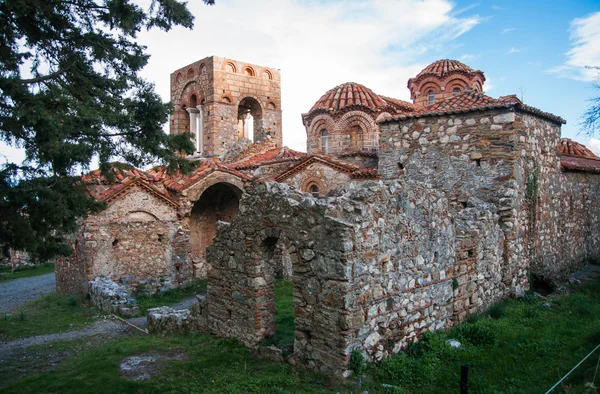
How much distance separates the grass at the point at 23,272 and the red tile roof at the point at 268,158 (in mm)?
11727

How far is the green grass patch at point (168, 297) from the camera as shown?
12388 mm

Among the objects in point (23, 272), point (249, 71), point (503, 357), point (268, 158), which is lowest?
point (23, 272)

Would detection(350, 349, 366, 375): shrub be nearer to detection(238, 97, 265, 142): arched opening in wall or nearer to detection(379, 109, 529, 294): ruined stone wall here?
detection(379, 109, 529, 294): ruined stone wall

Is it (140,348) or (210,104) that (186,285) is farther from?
(210,104)

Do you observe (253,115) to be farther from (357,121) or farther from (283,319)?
(283,319)

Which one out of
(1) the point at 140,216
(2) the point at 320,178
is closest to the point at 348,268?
(2) the point at 320,178

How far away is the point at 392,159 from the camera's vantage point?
11.4 metres

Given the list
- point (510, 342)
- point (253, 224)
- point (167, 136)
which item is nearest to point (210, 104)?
point (167, 136)

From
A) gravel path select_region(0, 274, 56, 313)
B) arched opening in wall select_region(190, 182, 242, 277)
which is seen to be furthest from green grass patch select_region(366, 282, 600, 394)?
gravel path select_region(0, 274, 56, 313)

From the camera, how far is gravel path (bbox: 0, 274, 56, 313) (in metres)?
15.1

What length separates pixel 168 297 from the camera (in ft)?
44.5

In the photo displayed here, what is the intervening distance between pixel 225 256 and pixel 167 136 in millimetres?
2200

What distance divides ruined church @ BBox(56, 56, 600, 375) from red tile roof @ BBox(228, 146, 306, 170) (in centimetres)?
10

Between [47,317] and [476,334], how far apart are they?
10266 mm
